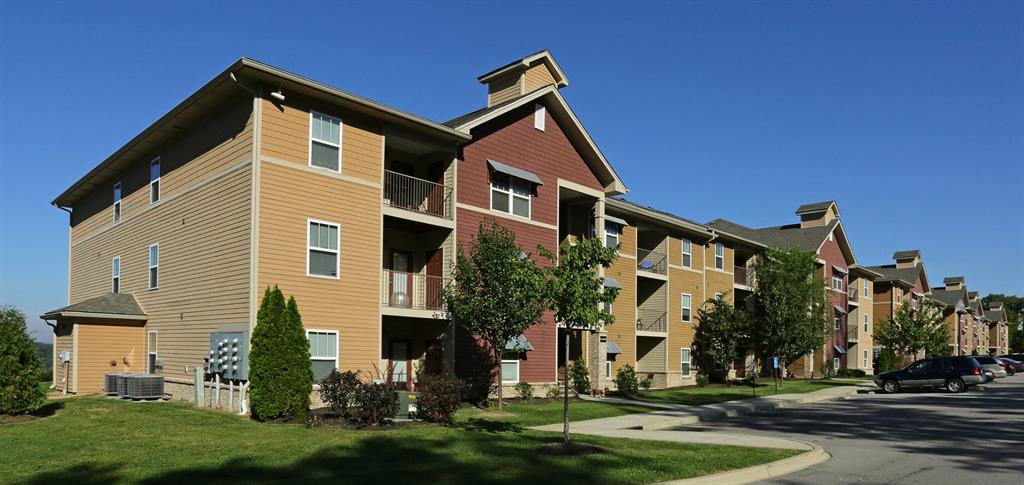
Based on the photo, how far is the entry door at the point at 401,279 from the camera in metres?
24.3

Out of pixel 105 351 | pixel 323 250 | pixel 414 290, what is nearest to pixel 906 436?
pixel 414 290

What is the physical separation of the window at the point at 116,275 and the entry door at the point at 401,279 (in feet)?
34.3

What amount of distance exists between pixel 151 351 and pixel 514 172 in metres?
12.9

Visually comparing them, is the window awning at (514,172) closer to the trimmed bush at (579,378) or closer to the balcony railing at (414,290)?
the balcony railing at (414,290)

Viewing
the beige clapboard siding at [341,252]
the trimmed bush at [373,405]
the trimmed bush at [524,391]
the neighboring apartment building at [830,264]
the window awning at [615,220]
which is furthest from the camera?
the neighboring apartment building at [830,264]

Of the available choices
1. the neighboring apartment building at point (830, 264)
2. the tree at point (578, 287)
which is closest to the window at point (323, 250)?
the tree at point (578, 287)

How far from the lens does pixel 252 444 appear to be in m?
14.2

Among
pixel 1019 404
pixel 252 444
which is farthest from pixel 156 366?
pixel 1019 404

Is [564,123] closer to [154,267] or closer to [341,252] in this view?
[341,252]

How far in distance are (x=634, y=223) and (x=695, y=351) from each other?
8.88m

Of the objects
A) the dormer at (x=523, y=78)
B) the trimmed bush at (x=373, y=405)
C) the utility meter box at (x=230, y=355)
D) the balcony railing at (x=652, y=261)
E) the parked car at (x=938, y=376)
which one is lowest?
the parked car at (x=938, y=376)

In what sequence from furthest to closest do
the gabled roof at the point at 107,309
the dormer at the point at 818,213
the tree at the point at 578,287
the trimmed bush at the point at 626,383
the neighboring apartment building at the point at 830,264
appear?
1. the dormer at the point at 818,213
2. the neighboring apartment building at the point at 830,264
3. the trimmed bush at the point at 626,383
4. the gabled roof at the point at 107,309
5. the tree at the point at 578,287

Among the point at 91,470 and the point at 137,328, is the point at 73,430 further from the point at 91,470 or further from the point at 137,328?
the point at 137,328

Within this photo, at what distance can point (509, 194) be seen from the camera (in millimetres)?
26875
